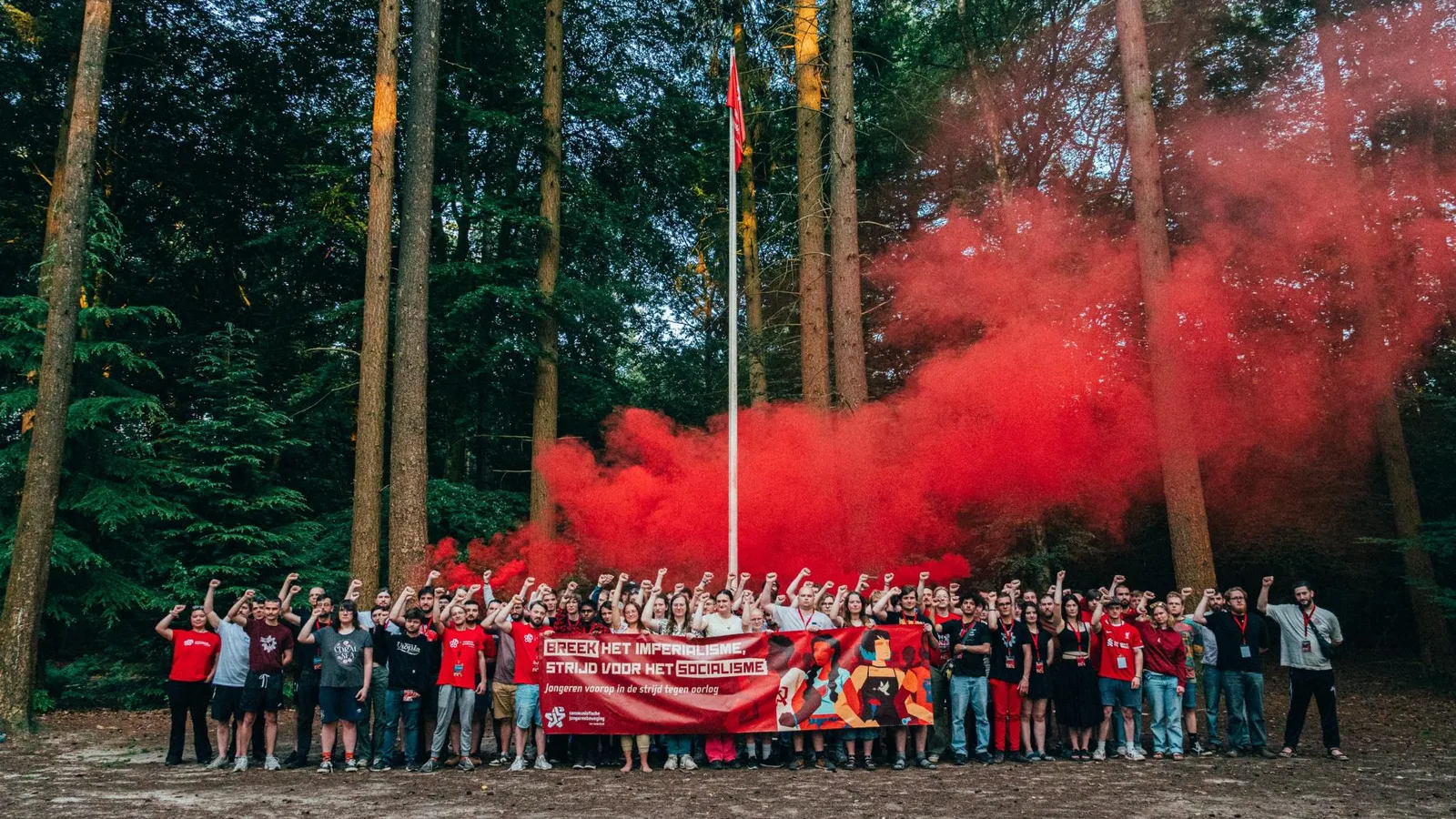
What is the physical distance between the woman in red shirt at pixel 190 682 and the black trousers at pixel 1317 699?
12.3m

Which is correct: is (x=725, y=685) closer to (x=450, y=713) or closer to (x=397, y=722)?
(x=450, y=713)

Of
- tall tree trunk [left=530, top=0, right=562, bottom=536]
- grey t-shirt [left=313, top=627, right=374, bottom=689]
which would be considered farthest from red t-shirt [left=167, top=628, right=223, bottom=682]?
tall tree trunk [left=530, top=0, right=562, bottom=536]

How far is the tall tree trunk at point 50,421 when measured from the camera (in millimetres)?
12766

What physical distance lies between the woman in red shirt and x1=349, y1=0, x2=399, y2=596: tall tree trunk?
14.1 ft

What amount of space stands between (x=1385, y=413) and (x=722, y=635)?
14.7 m

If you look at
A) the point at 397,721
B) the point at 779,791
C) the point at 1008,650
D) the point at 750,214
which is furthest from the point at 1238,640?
the point at 750,214

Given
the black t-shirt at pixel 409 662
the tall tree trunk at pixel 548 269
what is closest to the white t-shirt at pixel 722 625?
the black t-shirt at pixel 409 662

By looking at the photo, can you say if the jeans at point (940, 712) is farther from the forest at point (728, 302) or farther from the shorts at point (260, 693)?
the shorts at point (260, 693)

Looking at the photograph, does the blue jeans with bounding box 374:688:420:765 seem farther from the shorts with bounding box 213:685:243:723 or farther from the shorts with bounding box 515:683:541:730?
the shorts with bounding box 213:685:243:723

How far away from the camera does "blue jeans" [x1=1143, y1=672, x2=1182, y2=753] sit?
407 inches

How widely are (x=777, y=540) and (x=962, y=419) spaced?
171 inches

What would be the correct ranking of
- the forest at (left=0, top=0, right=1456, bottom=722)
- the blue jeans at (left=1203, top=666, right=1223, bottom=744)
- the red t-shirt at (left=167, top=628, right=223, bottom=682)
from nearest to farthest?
the red t-shirt at (left=167, top=628, right=223, bottom=682), the blue jeans at (left=1203, top=666, right=1223, bottom=744), the forest at (left=0, top=0, right=1456, bottom=722)

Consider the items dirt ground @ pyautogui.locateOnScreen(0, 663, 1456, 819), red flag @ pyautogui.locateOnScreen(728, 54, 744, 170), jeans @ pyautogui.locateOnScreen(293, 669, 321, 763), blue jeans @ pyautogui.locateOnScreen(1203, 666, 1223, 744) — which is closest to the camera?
dirt ground @ pyautogui.locateOnScreen(0, 663, 1456, 819)

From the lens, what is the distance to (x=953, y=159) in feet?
78.5
